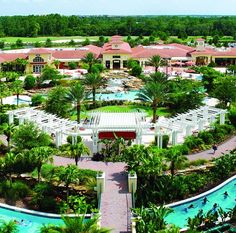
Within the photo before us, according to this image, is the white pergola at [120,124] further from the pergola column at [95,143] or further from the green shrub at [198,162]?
the green shrub at [198,162]

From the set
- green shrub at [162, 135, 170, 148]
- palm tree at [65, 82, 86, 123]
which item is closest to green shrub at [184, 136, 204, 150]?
green shrub at [162, 135, 170, 148]

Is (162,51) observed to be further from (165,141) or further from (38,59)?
(165,141)

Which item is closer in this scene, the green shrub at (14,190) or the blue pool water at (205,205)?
the blue pool water at (205,205)

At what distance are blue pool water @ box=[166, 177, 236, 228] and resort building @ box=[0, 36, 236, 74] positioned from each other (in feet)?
158

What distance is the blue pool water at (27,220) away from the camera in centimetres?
2453

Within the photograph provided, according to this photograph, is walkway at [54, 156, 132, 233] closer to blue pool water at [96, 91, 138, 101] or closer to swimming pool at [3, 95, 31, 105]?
swimming pool at [3, 95, 31, 105]

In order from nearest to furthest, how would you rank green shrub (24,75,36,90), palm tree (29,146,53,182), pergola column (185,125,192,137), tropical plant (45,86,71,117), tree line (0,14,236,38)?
palm tree (29,146,53,182), pergola column (185,125,192,137), tropical plant (45,86,71,117), green shrub (24,75,36,90), tree line (0,14,236,38)

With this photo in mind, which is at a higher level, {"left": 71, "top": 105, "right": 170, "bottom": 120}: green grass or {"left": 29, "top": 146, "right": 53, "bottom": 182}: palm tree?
{"left": 29, "top": 146, "right": 53, "bottom": 182}: palm tree

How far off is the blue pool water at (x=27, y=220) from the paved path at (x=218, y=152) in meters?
11.4

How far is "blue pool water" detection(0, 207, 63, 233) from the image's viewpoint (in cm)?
2453

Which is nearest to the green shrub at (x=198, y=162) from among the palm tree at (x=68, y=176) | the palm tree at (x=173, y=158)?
the palm tree at (x=173, y=158)

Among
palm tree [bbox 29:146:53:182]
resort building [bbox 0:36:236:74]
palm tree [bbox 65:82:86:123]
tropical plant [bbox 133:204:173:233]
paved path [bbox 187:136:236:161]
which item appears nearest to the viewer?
tropical plant [bbox 133:204:173:233]

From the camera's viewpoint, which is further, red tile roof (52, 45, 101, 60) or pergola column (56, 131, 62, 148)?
red tile roof (52, 45, 101, 60)

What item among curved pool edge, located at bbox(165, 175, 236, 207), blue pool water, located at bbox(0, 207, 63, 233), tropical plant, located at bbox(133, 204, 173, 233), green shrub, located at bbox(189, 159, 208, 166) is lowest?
blue pool water, located at bbox(0, 207, 63, 233)
